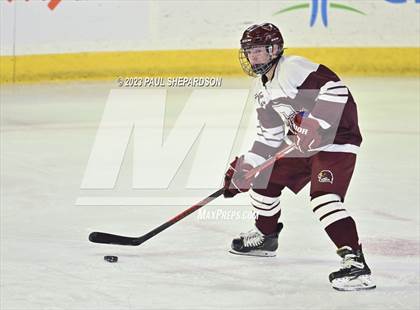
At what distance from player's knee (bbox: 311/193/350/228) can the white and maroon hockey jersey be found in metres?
0.15

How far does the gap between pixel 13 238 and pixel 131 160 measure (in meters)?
1.55

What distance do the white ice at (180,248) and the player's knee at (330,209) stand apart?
0.64ft

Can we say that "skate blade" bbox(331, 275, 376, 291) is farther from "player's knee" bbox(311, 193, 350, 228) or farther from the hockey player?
"player's knee" bbox(311, 193, 350, 228)

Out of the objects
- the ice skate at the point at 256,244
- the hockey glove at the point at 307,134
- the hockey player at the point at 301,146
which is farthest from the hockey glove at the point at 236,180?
the hockey glove at the point at 307,134

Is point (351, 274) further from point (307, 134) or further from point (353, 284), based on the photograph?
point (307, 134)

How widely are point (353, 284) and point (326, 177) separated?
32cm

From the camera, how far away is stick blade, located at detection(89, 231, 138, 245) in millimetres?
3389

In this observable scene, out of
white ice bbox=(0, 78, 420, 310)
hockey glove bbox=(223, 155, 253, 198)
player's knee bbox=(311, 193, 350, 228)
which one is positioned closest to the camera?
white ice bbox=(0, 78, 420, 310)

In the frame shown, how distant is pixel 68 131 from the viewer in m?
5.77

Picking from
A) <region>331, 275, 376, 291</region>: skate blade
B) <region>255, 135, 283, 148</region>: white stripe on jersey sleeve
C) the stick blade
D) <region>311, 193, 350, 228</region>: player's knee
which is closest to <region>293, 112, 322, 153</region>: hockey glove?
<region>311, 193, 350, 228</region>: player's knee

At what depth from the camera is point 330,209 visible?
3041mm

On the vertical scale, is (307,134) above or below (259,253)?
above

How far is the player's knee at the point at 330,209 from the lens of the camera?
3.04 meters

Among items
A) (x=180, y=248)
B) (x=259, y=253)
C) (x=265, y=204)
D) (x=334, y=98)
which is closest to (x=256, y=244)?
(x=259, y=253)
